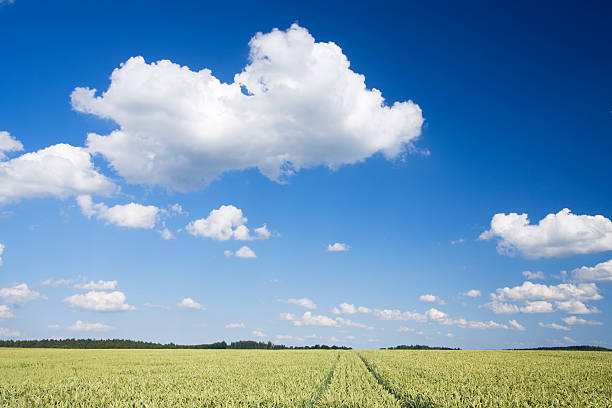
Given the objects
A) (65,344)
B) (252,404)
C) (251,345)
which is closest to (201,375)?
(252,404)

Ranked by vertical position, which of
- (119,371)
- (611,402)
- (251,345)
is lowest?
(251,345)

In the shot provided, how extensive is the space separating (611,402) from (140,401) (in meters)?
15.8

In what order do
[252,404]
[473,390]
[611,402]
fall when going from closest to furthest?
1. [252,404]
2. [611,402]
3. [473,390]

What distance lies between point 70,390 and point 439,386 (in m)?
14.8

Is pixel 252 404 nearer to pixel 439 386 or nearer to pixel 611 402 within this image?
pixel 439 386

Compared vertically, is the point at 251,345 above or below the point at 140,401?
below

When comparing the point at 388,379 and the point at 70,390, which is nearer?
the point at 70,390

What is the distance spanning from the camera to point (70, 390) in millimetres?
14602

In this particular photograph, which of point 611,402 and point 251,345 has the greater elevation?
point 611,402

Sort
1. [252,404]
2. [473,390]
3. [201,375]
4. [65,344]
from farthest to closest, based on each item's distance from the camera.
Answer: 1. [65,344]
2. [201,375]
3. [473,390]
4. [252,404]

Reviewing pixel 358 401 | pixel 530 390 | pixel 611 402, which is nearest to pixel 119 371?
pixel 358 401

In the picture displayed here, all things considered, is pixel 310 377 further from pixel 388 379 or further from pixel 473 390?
pixel 473 390

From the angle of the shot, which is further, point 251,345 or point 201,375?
point 251,345

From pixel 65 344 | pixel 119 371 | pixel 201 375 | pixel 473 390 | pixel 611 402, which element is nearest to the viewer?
pixel 611 402
